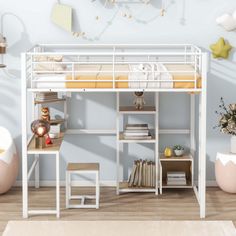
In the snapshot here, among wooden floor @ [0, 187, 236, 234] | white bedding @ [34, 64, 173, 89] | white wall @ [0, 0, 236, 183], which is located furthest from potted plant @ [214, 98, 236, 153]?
white bedding @ [34, 64, 173, 89]

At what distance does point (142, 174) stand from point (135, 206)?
41 cm

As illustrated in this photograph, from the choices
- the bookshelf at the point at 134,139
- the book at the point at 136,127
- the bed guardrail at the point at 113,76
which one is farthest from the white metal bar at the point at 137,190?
the bed guardrail at the point at 113,76

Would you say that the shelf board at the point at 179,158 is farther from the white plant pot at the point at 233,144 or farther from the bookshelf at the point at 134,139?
the white plant pot at the point at 233,144

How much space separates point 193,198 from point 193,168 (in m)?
0.35

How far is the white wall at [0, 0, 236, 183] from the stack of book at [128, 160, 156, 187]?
0.36 meters

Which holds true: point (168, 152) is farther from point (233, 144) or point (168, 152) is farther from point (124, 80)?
point (124, 80)

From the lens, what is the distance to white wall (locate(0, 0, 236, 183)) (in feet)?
18.3

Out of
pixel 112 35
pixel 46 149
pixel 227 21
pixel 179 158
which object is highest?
pixel 227 21

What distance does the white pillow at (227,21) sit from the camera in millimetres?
5480

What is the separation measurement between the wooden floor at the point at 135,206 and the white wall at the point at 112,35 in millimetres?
530

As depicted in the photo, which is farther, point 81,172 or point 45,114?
point 45,114

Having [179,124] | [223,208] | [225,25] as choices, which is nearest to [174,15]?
[225,25]

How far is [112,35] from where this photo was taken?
563cm

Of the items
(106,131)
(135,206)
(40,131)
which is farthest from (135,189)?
(40,131)
